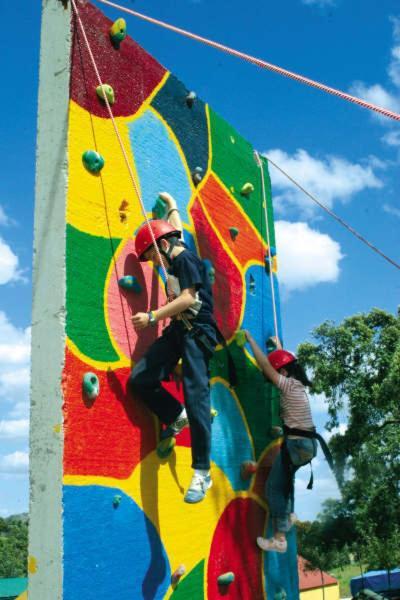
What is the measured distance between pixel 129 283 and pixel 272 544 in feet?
7.49

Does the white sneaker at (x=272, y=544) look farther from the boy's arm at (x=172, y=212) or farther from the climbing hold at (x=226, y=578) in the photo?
the boy's arm at (x=172, y=212)

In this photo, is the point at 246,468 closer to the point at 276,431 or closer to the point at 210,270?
the point at 276,431

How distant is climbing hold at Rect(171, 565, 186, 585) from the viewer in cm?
385

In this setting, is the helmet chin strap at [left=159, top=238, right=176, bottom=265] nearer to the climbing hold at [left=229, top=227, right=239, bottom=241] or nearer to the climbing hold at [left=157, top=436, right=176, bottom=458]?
the climbing hold at [left=157, top=436, right=176, bottom=458]

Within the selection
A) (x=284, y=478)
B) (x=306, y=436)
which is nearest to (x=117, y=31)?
(x=306, y=436)

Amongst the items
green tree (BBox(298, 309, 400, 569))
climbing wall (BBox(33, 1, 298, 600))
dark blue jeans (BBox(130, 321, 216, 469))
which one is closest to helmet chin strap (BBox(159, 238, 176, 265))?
climbing wall (BBox(33, 1, 298, 600))

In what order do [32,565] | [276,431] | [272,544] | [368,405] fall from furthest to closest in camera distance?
1. [368,405]
2. [276,431]
3. [272,544]
4. [32,565]

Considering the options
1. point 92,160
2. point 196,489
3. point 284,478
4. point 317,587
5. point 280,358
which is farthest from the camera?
point 317,587

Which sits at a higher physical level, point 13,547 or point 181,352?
point 13,547

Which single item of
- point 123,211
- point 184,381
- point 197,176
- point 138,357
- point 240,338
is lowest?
point 184,381

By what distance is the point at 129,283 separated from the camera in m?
3.89

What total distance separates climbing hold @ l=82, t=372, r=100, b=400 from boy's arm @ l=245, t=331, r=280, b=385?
1.87 meters

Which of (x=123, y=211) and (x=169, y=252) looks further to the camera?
(x=123, y=211)

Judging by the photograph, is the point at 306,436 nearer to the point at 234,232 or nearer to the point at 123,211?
the point at 234,232
